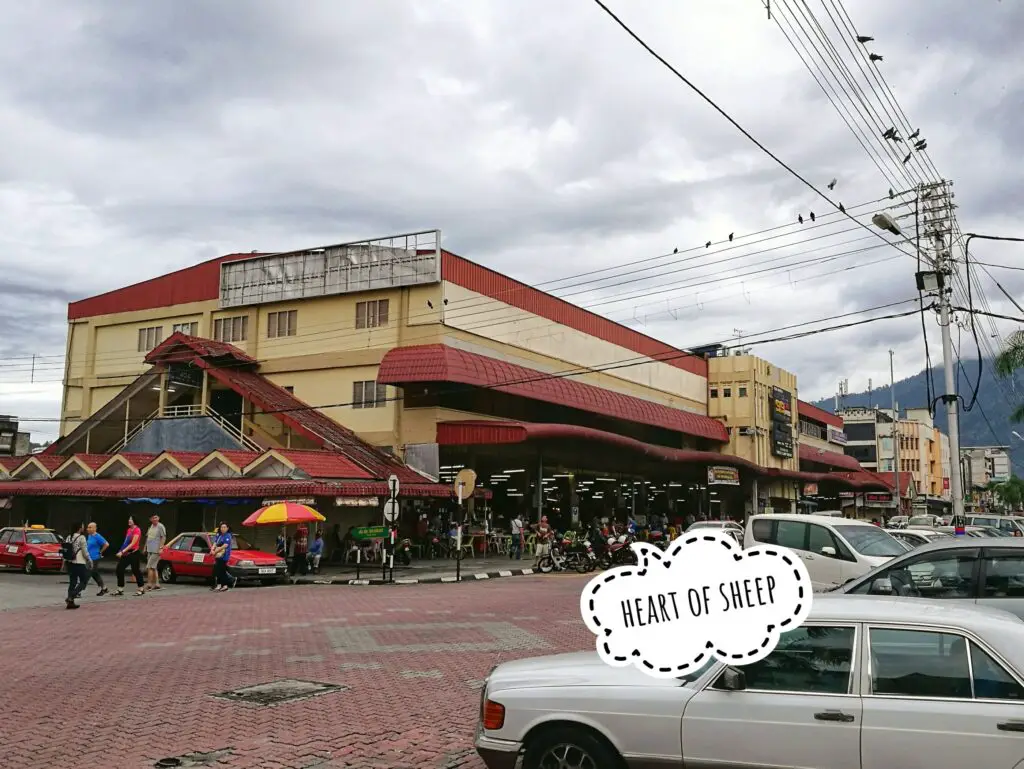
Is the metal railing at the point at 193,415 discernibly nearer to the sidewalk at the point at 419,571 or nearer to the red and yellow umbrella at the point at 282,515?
the sidewalk at the point at 419,571

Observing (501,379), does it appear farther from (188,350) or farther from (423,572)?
(188,350)

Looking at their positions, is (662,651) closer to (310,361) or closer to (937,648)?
(937,648)

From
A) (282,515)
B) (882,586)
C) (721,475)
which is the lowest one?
(882,586)

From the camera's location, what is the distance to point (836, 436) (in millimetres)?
82562

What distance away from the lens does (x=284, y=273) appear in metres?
39.4

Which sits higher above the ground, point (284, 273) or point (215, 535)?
point (284, 273)

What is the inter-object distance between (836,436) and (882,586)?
76.7 metres

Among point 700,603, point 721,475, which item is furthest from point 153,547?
point 721,475

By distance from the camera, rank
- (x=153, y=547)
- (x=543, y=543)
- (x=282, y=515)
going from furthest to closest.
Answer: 1. (x=543, y=543)
2. (x=282, y=515)
3. (x=153, y=547)

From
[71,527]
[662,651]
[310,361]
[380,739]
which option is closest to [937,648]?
[662,651]

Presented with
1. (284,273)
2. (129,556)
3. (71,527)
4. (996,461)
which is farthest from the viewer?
(996,461)

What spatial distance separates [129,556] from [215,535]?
289cm

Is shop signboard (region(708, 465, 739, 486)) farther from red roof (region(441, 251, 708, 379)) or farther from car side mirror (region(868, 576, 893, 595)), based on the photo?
car side mirror (region(868, 576, 893, 595))

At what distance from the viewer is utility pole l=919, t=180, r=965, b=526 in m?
24.9
